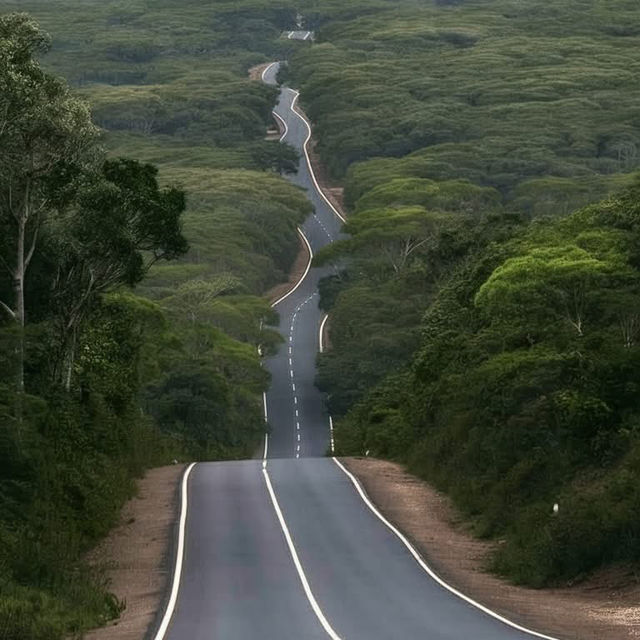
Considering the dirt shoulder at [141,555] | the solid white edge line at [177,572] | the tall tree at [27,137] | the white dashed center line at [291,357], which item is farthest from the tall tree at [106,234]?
the white dashed center line at [291,357]

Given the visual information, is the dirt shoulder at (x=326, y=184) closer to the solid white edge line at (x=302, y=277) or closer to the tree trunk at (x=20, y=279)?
the solid white edge line at (x=302, y=277)

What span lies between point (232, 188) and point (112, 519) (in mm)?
110286

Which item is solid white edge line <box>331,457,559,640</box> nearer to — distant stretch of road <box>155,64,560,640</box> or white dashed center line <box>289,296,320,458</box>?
distant stretch of road <box>155,64,560,640</box>

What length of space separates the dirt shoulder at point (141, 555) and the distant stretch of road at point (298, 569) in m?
0.41

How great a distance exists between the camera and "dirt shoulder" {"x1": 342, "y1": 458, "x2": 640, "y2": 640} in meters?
27.4

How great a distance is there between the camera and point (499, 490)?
135 ft

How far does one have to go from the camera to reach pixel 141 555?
3634 centimetres

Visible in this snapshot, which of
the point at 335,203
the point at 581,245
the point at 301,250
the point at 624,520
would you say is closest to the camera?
the point at 624,520

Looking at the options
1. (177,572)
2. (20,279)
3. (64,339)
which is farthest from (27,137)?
(177,572)

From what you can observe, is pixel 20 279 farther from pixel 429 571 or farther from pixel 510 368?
pixel 510 368

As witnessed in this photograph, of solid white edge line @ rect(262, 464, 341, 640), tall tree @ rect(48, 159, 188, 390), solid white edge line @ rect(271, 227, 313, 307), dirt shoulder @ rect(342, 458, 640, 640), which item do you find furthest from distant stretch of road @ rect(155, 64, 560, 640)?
solid white edge line @ rect(271, 227, 313, 307)

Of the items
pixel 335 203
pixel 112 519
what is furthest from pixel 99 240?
pixel 335 203

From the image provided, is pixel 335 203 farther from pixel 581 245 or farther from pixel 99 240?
pixel 99 240

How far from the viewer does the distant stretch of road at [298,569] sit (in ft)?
88.1
